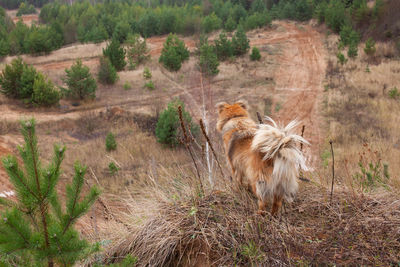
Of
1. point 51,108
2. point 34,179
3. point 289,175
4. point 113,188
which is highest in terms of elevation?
point 34,179

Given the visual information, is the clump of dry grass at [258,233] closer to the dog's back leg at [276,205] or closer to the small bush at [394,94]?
the dog's back leg at [276,205]

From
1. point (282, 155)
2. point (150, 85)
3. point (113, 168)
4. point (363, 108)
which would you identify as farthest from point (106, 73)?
point (282, 155)

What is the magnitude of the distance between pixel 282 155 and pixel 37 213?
6.85 feet

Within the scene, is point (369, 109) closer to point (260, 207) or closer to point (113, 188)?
point (113, 188)

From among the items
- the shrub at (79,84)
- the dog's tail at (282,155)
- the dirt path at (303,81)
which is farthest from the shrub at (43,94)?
the dog's tail at (282,155)

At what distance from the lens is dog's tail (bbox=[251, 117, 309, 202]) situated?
9.44 ft

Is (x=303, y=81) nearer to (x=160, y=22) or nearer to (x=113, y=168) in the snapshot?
(x=113, y=168)

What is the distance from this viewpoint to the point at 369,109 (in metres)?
13.5

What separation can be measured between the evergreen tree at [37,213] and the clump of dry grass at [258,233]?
0.70m

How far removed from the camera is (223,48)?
23625mm

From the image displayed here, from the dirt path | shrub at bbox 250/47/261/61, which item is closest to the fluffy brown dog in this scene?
the dirt path

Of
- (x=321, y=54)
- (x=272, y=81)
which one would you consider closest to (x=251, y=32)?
(x=321, y=54)

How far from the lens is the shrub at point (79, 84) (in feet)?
53.9

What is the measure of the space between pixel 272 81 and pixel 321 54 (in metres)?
8.15
